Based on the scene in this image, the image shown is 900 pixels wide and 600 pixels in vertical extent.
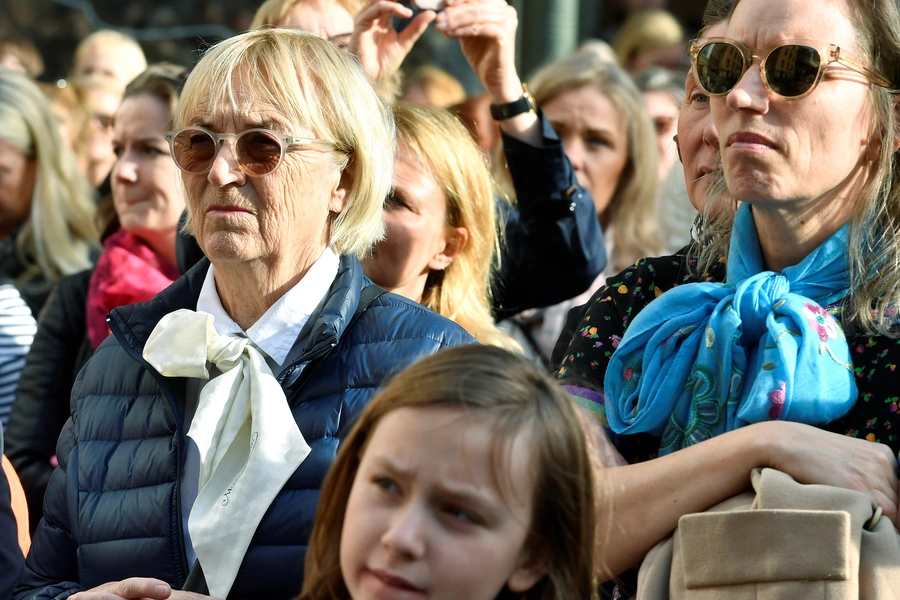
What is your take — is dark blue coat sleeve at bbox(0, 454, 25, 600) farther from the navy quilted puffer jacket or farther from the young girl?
the young girl

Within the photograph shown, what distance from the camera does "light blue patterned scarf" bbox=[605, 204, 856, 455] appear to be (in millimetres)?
2121

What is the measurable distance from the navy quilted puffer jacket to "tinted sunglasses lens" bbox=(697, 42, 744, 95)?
736mm

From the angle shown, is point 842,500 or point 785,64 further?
point 785,64

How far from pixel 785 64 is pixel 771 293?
44 cm

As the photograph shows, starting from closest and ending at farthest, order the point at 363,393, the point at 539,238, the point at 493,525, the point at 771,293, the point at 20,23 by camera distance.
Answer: the point at 493,525
the point at 771,293
the point at 363,393
the point at 539,238
the point at 20,23

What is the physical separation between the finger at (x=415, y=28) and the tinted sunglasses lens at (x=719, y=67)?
135 cm

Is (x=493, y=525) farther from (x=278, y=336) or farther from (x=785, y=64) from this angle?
(x=785, y=64)

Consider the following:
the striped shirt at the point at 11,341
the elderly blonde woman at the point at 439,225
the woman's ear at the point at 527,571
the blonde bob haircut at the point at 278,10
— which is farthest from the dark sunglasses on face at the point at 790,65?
the striped shirt at the point at 11,341

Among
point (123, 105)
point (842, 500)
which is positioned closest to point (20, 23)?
point (123, 105)

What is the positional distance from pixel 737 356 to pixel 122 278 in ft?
7.77

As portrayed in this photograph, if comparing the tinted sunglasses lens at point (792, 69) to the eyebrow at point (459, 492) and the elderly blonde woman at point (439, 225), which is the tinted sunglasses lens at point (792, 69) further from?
the elderly blonde woman at point (439, 225)

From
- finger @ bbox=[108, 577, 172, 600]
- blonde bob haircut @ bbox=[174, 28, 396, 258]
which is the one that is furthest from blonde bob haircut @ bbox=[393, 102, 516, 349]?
finger @ bbox=[108, 577, 172, 600]

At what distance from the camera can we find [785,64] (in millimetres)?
2252

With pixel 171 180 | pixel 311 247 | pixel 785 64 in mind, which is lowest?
pixel 171 180
